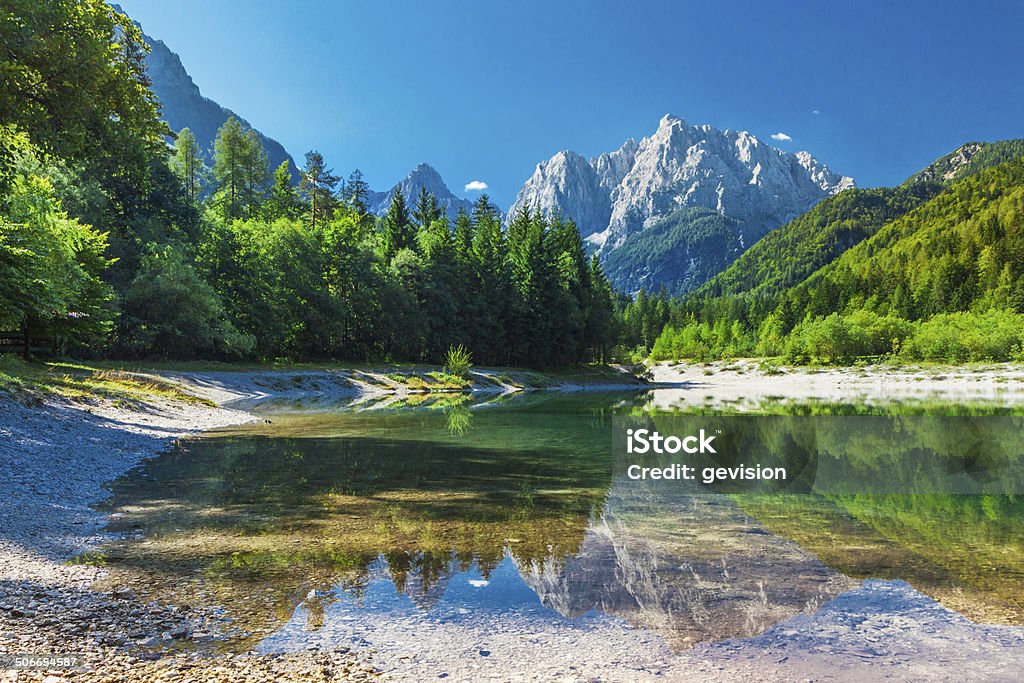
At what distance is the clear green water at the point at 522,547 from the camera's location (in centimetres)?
566

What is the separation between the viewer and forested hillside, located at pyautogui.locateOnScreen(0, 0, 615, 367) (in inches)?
604

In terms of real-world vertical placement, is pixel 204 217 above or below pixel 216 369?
above

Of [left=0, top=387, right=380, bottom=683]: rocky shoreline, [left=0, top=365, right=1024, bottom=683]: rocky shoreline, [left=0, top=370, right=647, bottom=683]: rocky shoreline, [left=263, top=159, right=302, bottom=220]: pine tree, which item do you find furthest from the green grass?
[left=263, top=159, right=302, bottom=220]: pine tree

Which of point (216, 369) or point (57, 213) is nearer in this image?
point (57, 213)

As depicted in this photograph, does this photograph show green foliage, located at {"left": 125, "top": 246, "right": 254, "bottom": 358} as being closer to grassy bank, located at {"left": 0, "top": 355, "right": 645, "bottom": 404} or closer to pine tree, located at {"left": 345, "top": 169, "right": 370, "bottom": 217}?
grassy bank, located at {"left": 0, "top": 355, "right": 645, "bottom": 404}

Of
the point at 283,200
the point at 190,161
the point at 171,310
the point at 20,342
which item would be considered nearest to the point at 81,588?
the point at 20,342

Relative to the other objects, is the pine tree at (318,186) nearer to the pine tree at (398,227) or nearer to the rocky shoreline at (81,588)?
the pine tree at (398,227)

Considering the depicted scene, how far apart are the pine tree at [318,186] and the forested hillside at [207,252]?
44 centimetres

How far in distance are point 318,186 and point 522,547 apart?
99598 millimetres

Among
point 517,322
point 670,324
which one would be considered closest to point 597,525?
point 517,322

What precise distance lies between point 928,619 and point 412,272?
65461 mm

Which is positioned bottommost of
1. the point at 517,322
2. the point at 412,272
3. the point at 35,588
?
the point at 35,588

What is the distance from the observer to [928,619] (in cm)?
536

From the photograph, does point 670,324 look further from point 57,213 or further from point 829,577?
point 829,577
